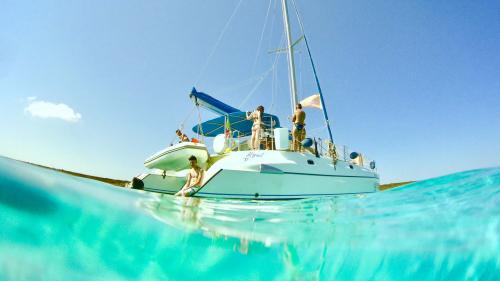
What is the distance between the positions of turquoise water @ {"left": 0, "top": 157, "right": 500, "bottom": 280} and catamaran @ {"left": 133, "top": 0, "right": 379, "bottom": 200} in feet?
7.55

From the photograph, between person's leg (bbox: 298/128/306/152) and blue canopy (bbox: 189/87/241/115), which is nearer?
person's leg (bbox: 298/128/306/152)

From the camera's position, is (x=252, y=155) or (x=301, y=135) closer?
(x=252, y=155)

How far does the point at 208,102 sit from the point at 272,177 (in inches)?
191

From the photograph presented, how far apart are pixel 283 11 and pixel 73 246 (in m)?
11.3

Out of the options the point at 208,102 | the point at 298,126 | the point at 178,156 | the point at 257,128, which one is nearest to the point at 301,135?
the point at 298,126

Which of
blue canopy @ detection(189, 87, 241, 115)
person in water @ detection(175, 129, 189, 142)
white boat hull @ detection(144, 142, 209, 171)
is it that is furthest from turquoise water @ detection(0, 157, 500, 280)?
blue canopy @ detection(189, 87, 241, 115)

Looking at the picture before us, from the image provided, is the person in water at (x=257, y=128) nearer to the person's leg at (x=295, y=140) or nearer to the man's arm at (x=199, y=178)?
the person's leg at (x=295, y=140)

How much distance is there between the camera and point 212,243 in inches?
92.9

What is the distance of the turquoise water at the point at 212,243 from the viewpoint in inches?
63.7

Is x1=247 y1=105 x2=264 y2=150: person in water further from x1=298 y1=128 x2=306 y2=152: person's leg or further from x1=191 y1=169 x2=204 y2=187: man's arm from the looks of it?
x1=191 y1=169 x2=204 y2=187: man's arm

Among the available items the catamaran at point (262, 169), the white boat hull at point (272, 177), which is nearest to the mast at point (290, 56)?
the catamaran at point (262, 169)

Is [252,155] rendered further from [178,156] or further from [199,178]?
[178,156]

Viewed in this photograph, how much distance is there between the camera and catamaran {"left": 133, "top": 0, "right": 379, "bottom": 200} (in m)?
5.55

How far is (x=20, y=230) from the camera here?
1.56 meters
